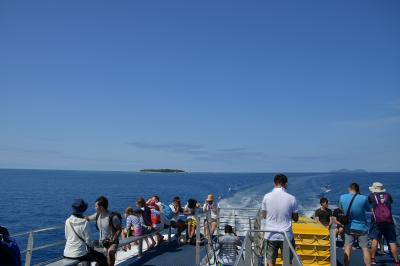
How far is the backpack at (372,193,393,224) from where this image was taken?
7.43 metres

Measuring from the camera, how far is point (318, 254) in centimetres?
701

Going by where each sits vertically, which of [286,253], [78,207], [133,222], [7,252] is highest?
[78,207]

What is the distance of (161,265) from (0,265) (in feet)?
19.0

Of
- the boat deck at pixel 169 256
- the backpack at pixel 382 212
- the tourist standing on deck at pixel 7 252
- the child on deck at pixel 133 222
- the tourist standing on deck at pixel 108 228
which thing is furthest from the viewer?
the child on deck at pixel 133 222

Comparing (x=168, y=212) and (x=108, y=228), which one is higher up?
(x=108, y=228)

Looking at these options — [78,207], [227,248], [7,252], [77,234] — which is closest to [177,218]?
[227,248]

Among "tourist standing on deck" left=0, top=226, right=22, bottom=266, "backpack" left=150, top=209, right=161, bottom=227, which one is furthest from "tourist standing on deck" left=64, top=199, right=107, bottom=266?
"backpack" left=150, top=209, right=161, bottom=227

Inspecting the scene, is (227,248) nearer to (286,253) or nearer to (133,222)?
(286,253)

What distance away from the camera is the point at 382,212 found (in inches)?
294

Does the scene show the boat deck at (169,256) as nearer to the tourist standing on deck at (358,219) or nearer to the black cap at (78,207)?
the black cap at (78,207)

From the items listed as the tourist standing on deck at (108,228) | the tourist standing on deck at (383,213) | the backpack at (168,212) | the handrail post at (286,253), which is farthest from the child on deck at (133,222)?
the tourist standing on deck at (383,213)

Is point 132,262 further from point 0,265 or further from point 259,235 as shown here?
point 0,265

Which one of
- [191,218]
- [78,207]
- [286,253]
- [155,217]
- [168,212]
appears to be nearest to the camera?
[286,253]

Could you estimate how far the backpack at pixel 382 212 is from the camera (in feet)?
24.4
